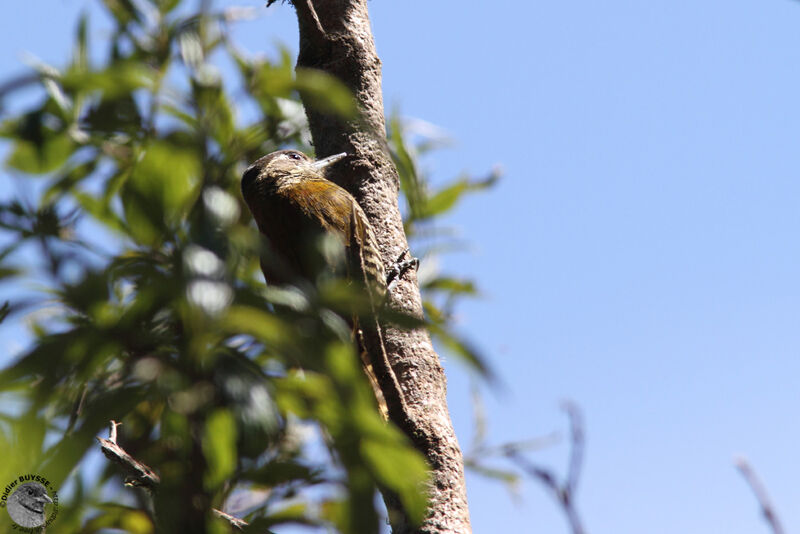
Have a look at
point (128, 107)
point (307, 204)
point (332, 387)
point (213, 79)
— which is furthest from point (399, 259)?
point (332, 387)

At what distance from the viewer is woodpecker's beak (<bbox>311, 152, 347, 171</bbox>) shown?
2.12 meters

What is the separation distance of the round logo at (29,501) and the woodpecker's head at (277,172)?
133 centimetres

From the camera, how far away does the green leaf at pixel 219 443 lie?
39.4 inches

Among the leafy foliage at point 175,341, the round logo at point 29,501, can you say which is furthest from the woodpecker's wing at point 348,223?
the round logo at point 29,501

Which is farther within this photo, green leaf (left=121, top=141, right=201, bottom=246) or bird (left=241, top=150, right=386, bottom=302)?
bird (left=241, top=150, right=386, bottom=302)

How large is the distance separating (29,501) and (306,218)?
1.28 m

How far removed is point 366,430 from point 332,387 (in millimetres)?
74

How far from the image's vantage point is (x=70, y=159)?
4.52ft

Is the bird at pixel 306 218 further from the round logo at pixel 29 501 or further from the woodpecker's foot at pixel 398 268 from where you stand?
the round logo at pixel 29 501

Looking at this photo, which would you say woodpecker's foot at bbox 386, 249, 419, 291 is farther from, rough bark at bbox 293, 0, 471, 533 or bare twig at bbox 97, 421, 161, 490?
bare twig at bbox 97, 421, 161, 490

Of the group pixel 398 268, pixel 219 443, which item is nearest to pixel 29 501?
pixel 219 443

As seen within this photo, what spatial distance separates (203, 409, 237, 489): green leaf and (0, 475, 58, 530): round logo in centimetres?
21

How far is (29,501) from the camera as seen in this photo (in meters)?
1.12

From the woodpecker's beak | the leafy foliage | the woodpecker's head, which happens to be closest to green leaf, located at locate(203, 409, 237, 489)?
the leafy foliage
